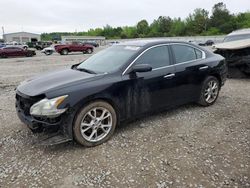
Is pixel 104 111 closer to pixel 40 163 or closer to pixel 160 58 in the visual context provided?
pixel 40 163

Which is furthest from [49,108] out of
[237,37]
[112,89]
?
[237,37]

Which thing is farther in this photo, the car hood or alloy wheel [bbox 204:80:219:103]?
alloy wheel [bbox 204:80:219:103]

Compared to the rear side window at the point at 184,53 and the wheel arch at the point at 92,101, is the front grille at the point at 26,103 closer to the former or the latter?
the wheel arch at the point at 92,101

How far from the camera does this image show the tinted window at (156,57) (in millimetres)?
4148

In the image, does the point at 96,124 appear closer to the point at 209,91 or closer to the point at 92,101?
the point at 92,101

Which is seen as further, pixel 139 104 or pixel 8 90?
pixel 8 90

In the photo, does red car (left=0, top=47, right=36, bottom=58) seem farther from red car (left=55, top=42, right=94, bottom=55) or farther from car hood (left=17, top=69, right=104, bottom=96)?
car hood (left=17, top=69, right=104, bottom=96)

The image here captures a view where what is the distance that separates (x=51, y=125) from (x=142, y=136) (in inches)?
58.7

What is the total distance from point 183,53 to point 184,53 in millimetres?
32

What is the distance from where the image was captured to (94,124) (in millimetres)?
3602

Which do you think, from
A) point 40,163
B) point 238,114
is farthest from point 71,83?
point 238,114

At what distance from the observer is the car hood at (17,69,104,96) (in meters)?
3.44

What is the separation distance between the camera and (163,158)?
10.8ft

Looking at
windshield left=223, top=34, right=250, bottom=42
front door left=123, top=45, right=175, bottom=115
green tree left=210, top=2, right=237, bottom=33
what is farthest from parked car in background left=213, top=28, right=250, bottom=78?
green tree left=210, top=2, right=237, bottom=33
